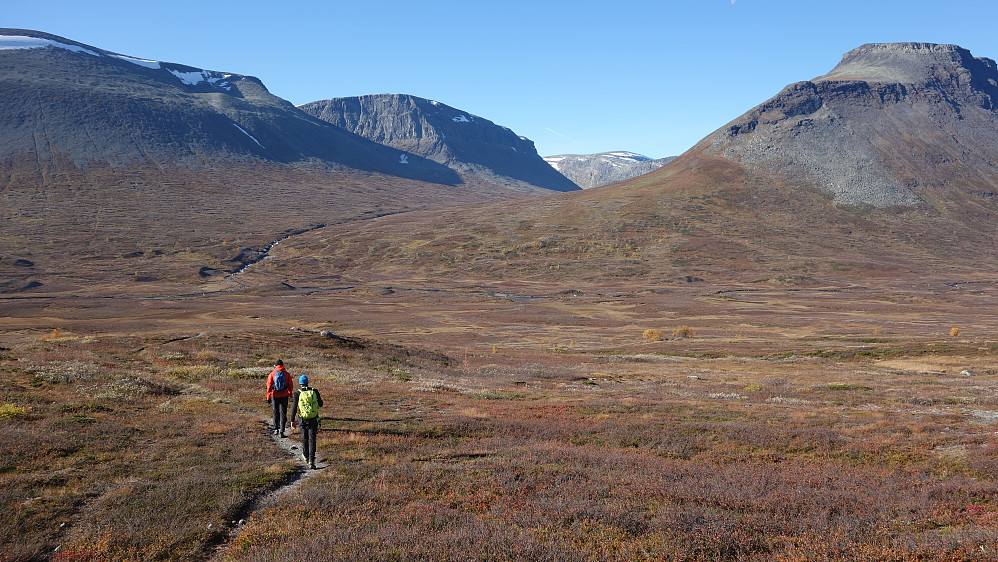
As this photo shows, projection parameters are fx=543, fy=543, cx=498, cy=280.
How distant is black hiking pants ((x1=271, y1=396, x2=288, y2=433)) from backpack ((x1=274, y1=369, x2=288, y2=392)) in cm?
38

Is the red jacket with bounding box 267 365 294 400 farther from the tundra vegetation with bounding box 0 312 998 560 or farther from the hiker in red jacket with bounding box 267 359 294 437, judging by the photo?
the tundra vegetation with bounding box 0 312 998 560

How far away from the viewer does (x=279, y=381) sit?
64.1 feet

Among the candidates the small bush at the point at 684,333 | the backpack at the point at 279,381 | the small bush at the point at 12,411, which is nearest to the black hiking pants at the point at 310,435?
the backpack at the point at 279,381

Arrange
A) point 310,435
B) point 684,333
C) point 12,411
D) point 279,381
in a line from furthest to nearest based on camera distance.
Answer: point 684,333
point 279,381
point 12,411
point 310,435

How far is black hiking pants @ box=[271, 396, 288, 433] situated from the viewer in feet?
64.4

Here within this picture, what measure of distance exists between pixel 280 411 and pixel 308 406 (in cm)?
449

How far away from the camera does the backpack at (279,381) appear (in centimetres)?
1953

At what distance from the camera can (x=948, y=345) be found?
55.6 meters

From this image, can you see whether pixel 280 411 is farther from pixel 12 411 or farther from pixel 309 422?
pixel 12 411

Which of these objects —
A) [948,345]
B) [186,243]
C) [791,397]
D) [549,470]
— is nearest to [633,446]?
[549,470]

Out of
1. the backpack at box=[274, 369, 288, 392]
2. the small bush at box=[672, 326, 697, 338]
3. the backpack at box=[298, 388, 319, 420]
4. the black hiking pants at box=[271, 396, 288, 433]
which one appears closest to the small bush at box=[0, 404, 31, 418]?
the black hiking pants at box=[271, 396, 288, 433]

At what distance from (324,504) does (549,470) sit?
239 inches

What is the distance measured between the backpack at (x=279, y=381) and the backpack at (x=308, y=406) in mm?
3524

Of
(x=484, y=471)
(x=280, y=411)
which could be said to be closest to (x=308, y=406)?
(x=280, y=411)
